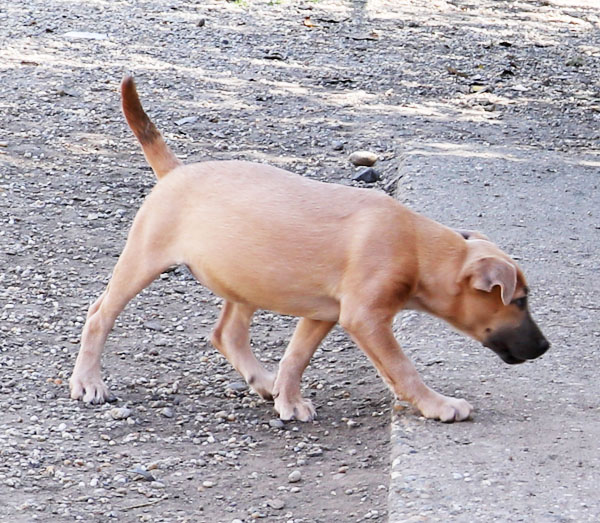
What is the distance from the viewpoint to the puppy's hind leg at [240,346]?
15.6ft

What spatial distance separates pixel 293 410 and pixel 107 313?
2.87ft

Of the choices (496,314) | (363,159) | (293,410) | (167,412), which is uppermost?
(496,314)

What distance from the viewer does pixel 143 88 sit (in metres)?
10.0

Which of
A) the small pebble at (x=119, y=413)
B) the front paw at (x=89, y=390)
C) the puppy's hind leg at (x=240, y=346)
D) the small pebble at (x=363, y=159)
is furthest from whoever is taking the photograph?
the small pebble at (x=363, y=159)

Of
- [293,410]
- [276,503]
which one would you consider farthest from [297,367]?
[276,503]

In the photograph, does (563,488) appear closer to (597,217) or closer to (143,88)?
(597,217)

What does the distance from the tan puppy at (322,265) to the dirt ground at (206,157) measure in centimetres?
34

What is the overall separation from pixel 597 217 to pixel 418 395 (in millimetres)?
3288

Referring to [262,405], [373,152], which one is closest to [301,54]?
[373,152]

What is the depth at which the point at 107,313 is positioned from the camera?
462 cm

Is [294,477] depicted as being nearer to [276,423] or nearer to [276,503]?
[276,503]

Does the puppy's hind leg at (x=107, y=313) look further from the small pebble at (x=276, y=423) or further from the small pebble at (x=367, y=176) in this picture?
the small pebble at (x=367, y=176)

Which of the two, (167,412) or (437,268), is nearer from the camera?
(437,268)

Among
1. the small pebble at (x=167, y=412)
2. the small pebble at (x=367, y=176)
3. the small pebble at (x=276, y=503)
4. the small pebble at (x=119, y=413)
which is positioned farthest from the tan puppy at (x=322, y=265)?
the small pebble at (x=367, y=176)
